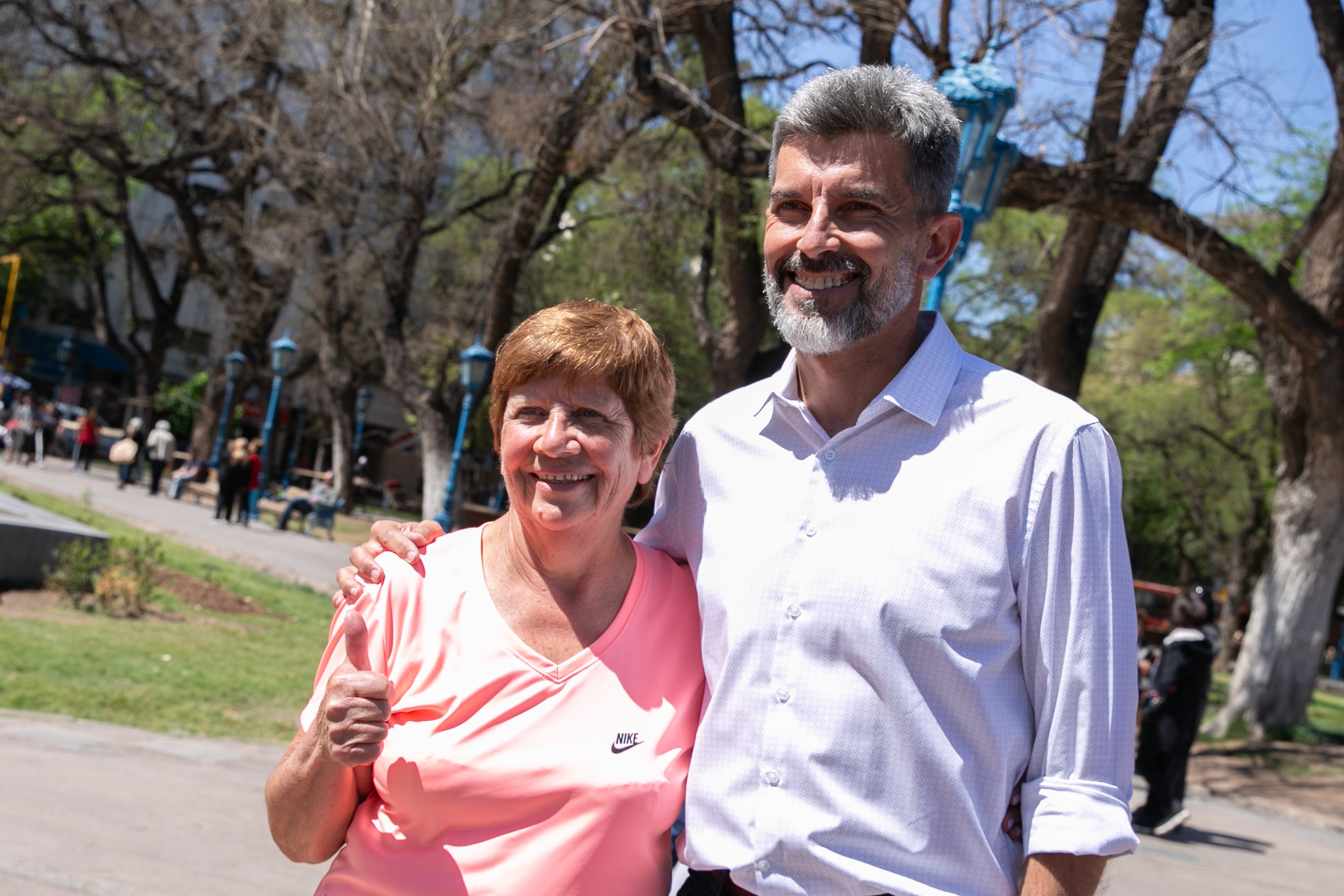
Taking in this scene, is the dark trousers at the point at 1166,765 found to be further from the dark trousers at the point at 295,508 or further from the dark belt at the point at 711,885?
the dark trousers at the point at 295,508

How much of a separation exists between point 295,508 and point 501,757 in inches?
839

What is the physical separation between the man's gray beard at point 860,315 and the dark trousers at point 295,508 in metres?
21.1

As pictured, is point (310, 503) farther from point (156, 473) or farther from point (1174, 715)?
point (1174, 715)

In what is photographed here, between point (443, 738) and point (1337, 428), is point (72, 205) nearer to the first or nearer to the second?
point (1337, 428)

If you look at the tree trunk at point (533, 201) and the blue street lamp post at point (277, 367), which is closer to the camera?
the tree trunk at point (533, 201)

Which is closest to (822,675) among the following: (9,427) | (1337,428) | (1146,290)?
(1337,428)

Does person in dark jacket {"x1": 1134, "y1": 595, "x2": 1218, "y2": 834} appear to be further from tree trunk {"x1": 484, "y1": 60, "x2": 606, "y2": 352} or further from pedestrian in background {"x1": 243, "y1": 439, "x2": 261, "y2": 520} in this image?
pedestrian in background {"x1": 243, "y1": 439, "x2": 261, "y2": 520}

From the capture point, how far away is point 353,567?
8.32 ft

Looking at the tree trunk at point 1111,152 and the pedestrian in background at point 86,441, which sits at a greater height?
the tree trunk at point 1111,152

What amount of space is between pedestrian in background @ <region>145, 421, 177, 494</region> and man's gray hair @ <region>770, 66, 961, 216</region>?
80.9 feet

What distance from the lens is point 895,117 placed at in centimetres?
227

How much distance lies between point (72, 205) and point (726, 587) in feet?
106

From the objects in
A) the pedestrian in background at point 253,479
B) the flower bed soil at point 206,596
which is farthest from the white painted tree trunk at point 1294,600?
the pedestrian in background at point 253,479

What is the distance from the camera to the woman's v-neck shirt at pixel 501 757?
227cm
